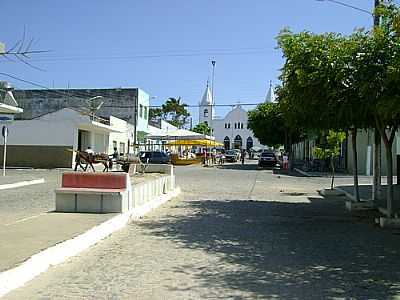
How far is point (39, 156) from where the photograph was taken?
132ft

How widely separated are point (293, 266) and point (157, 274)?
2.10m

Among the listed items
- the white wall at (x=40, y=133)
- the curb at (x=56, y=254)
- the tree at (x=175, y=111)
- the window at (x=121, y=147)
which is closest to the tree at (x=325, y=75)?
the curb at (x=56, y=254)

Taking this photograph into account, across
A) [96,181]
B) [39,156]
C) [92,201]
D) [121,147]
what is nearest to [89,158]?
[39,156]

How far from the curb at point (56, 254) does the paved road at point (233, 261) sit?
12cm

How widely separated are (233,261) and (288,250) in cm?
147

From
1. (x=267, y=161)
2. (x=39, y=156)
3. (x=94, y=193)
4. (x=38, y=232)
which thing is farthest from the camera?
(x=267, y=161)

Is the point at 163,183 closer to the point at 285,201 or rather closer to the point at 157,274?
the point at 285,201

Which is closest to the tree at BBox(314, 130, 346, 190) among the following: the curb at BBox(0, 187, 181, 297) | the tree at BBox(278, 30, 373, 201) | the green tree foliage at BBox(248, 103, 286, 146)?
the tree at BBox(278, 30, 373, 201)

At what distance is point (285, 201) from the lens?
1930 centimetres

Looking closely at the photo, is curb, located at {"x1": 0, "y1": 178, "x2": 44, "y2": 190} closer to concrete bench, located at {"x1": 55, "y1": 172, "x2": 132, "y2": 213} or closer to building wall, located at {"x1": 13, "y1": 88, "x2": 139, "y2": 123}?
concrete bench, located at {"x1": 55, "y1": 172, "x2": 132, "y2": 213}

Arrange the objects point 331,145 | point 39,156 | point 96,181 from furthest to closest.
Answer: point 39,156
point 331,145
point 96,181

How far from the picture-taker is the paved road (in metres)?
6.71

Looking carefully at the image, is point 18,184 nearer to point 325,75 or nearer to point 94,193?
point 94,193

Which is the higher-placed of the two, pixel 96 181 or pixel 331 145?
pixel 331 145
